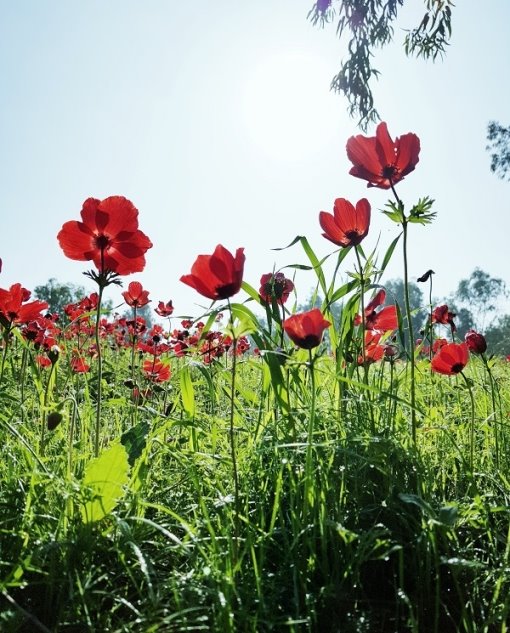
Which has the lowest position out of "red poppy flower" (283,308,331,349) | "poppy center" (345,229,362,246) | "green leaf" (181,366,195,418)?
"green leaf" (181,366,195,418)

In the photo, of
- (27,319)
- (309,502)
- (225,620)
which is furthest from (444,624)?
(27,319)

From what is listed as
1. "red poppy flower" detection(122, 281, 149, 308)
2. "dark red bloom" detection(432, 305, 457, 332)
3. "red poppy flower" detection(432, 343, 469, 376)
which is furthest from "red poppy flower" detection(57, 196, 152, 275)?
"dark red bloom" detection(432, 305, 457, 332)

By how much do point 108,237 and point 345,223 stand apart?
69 cm

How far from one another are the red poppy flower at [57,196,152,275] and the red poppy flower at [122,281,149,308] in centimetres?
128

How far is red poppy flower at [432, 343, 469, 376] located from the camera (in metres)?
1.69

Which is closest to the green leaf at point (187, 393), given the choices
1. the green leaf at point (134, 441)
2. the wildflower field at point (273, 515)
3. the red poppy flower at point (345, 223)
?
the wildflower field at point (273, 515)

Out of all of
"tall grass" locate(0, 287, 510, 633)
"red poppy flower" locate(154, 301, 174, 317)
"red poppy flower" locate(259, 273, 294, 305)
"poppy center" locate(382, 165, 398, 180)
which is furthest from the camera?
"red poppy flower" locate(154, 301, 174, 317)

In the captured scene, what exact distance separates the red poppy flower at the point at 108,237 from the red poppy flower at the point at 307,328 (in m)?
0.49

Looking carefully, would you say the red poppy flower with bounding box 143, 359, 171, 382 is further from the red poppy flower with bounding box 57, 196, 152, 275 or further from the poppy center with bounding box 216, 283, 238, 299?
the poppy center with bounding box 216, 283, 238, 299

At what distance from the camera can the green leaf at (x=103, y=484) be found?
45.0 inches

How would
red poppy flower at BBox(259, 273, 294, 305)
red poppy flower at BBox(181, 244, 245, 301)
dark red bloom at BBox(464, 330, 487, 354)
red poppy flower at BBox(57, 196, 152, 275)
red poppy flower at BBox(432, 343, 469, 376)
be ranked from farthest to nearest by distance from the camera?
dark red bloom at BBox(464, 330, 487, 354) → red poppy flower at BBox(432, 343, 469, 376) → red poppy flower at BBox(259, 273, 294, 305) → red poppy flower at BBox(57, 196, 152, 275) → red poppy flower at BBox(181, 244, 245, 301)

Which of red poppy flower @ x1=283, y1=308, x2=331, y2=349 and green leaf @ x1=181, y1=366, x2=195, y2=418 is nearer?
red poppy flower @ x1=283, y1=308, x2=331, y2=349

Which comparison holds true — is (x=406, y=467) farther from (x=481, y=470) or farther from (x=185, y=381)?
(x=185, y=381)

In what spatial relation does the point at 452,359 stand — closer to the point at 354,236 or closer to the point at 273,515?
the point at 354,236
